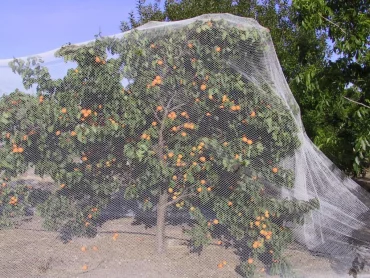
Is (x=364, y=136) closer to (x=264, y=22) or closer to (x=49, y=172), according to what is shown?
(x=49, y=172)

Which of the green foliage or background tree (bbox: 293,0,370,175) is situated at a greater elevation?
background tree (bbox: 293,0,370,175)

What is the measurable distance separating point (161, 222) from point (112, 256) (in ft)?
1.33

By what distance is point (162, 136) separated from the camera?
3375 millimetres

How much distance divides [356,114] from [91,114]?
1936 mm

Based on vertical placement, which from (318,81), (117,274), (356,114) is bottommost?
(117,274)

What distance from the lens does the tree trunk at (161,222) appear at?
3.40 m

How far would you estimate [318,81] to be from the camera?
397 cm

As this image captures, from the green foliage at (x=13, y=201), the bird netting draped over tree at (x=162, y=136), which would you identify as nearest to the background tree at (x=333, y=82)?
the bird netting draped over tree at (x=162, y=136)

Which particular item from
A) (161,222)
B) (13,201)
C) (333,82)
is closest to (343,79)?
(333,82)

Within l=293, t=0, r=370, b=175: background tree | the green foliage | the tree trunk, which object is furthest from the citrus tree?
l=293, t=0, r=370, b=175: background tree

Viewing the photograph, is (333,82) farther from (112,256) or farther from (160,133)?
(112,256)

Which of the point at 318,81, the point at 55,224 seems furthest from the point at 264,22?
the point at 55,224

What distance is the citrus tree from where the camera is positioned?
3352 millimetres

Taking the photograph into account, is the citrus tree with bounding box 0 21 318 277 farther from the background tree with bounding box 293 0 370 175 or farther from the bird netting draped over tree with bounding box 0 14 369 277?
the background tree with bounding box 293 0 370 175
